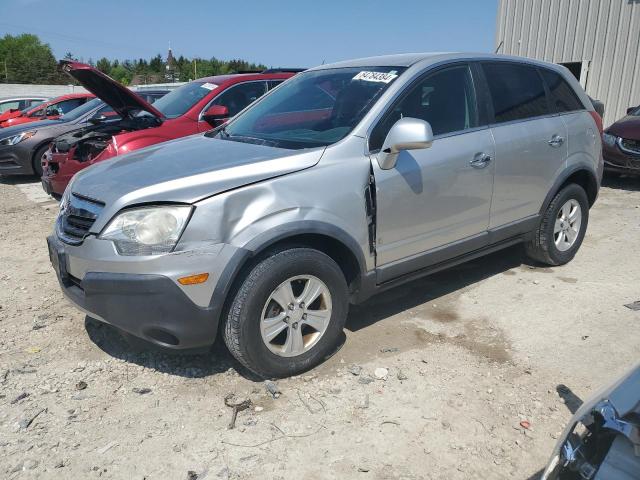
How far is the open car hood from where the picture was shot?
18.6 ft

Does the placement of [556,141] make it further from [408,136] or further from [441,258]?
[408,136]

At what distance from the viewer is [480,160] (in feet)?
12.5

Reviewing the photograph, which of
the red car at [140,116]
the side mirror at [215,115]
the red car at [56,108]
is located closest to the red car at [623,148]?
the red car at [140,116]

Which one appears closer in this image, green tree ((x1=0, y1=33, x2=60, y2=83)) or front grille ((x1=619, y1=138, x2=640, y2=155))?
front grille ((x1=619, y1=138, x2=640, y2=155))

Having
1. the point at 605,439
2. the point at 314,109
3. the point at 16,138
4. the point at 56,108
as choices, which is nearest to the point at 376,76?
the point at 314,109

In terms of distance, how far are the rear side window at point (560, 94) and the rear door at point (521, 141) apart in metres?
0.09

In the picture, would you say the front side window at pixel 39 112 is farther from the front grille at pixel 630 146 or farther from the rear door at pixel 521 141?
the front grille at pixel 630 146

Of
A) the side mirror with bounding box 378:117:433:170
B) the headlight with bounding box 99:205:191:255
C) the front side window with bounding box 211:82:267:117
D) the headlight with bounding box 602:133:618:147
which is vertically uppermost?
the front side window with bounding box 211:82:267:117

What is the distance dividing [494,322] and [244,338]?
6.41 ft

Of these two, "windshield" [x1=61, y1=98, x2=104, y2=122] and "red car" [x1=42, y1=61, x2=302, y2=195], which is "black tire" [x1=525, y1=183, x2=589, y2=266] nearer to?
"red car" [x1=42, y1=61, x2=302, y2=195]

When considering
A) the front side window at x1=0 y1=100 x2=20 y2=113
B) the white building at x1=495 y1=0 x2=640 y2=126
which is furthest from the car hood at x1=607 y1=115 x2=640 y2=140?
the front side window at x1=0 y1=100 x2=20 y2=113

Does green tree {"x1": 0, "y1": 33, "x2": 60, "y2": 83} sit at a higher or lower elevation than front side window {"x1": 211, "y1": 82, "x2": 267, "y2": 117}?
higher

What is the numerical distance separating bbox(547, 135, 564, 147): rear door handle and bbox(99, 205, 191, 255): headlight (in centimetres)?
307

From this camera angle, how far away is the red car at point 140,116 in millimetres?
5773
